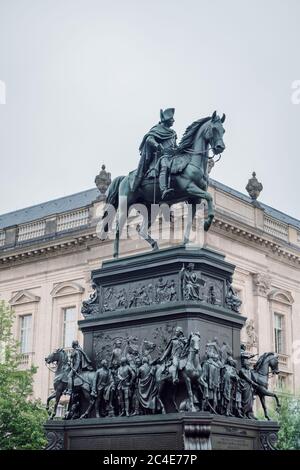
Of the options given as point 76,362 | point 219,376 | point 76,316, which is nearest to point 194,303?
point 219,376

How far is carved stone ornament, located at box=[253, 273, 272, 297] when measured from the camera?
43.2 meters

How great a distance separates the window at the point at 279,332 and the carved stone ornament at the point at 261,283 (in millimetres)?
2252

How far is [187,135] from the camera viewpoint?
51.0 feet

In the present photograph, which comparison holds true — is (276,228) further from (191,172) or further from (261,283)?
(191,172)

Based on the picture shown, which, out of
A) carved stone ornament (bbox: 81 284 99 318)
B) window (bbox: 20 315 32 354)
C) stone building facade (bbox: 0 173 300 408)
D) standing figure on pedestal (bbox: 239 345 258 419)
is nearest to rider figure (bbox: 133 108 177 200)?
carved stone ornament (bbox: 81 284 99 318)

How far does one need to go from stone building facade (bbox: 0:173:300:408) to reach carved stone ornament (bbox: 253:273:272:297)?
54 millimetres

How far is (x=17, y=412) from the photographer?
30.0 m

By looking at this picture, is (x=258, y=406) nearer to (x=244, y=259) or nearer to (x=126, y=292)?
(x=244, y=259)

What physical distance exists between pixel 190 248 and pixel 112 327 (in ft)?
6.74

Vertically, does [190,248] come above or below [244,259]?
below

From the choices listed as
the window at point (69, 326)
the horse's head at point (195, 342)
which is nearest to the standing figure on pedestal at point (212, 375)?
the horse's head at point (195, 342)

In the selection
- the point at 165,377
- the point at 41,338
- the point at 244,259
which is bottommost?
the point at 165,377

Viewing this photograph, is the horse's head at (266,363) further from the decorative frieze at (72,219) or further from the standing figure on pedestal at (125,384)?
the decorative frieze at (72,219)

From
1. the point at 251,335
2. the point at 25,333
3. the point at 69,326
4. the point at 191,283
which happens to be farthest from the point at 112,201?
the point at 25,333
